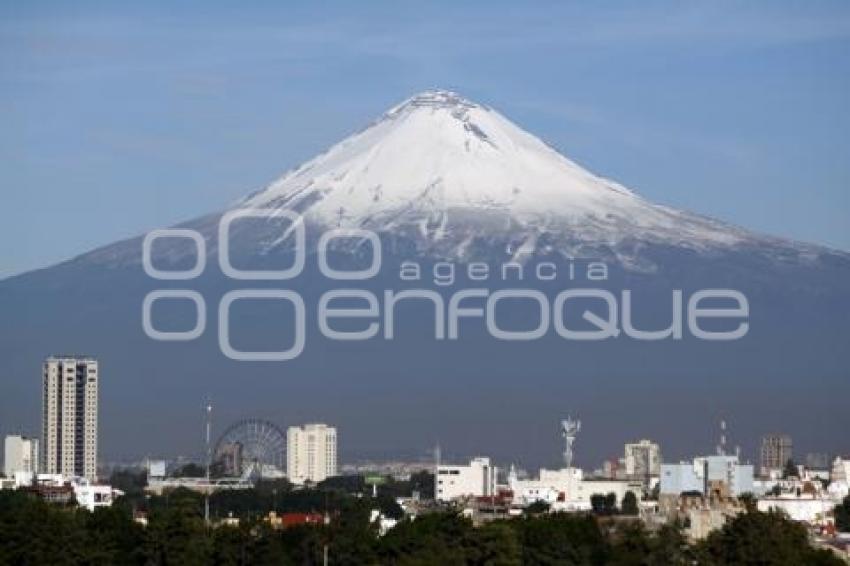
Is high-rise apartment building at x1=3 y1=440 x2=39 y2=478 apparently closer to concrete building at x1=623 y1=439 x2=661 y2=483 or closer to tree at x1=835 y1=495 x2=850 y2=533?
concrete building at x1=623 y1=439 x2=661 y2=483

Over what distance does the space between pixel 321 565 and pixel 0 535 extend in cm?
587

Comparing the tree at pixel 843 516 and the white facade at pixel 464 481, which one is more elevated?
the white facade at pixel 464 481

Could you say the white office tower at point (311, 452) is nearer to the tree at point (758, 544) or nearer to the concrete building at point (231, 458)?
the concrete building at point (231, 458)

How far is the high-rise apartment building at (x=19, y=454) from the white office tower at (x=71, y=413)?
95 cm

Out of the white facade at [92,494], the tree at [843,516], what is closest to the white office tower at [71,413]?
the white facade at [92,494]

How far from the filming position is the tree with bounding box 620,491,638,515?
97438 millimetres

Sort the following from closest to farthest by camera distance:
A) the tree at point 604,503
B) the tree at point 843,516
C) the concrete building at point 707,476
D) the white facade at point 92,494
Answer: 1. the tree at point 843,516
2. the white facade at point 92,494
3. the tree at point 604,503
4. the concrete building at point 707,476

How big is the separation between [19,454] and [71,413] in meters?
4.20

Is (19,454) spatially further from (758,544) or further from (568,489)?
(758,544)

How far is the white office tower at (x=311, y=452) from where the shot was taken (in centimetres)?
15111

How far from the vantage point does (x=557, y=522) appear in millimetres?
63969

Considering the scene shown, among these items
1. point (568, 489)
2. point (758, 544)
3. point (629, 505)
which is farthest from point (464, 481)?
point (758, 544)

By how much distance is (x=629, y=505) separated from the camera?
101 meters

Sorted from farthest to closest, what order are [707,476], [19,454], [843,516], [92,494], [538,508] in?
[19,454], [707,476], [92,494], [538,508], [843,516]
